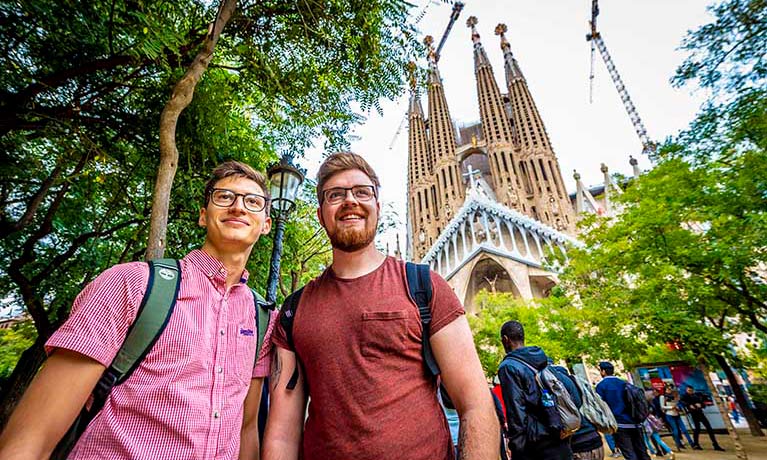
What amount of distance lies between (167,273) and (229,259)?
0.98 feet

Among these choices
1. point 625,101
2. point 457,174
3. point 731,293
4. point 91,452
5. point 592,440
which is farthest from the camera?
point 625,101

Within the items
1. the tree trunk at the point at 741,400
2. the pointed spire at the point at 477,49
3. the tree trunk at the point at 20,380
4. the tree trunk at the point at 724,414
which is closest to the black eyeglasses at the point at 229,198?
the tree trunk at the point at 20,380

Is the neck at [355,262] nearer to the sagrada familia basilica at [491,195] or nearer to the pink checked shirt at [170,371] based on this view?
the pink checked shirt at [170,371]

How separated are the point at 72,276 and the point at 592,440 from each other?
33.9 feet

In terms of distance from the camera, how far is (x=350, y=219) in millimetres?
1849

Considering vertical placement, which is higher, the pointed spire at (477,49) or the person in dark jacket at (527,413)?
the pointed spire at (477,49)

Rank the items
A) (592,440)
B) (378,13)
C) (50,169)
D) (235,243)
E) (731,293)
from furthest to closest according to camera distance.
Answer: (731,293)
(50,169)
(378,13)
(592,440)
(235,243)

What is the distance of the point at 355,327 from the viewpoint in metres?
1.63

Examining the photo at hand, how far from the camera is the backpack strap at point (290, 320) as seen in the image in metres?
1.74

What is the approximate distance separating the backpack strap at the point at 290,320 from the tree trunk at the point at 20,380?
8.44 m

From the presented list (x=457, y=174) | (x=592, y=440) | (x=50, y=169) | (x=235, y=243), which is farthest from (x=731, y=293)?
(x=457, y=174)

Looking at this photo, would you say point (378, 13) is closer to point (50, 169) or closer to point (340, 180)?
point (340, 180)

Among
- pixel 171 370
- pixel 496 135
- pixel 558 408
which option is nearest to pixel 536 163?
pixel 496 135

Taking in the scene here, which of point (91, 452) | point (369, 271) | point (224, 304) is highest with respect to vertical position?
point (369, 271)
